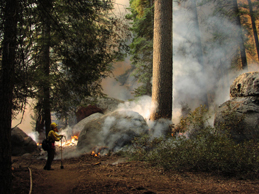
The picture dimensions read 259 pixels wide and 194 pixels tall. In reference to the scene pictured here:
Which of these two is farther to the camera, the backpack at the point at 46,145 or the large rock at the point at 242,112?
the large rock at the point at 242,112

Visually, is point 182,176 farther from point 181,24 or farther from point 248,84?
point 181,24

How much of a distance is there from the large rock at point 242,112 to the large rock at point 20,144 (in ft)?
36.9

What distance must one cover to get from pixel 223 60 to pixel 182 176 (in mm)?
16500

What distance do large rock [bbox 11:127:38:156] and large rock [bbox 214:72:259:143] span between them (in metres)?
11.2

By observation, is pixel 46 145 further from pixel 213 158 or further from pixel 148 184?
pixel 213 158

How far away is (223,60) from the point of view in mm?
17547

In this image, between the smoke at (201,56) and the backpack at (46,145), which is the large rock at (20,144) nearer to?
the backpack at (46,145)

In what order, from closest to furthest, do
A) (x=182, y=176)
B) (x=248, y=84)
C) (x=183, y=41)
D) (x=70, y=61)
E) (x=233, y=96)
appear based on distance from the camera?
(x=182, y=176), (x=70, y=61), (x=248, y=84), (x=233, y=96), (x=183, y=41)

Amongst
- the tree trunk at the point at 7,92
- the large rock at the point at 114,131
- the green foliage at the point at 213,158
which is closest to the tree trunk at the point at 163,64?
the large rock at the point at 114,131

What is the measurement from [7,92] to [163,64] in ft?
22.0

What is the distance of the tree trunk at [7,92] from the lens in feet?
9.96

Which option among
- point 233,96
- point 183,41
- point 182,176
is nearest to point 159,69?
point 233,96

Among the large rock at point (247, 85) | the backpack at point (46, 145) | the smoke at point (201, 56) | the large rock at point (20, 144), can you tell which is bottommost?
the large rock at point (20, 144)

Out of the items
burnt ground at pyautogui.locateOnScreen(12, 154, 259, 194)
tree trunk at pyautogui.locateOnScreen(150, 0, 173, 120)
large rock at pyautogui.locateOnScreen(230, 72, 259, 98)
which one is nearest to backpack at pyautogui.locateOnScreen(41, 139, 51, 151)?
burnt ground at pyautogui.locateOnScreen(12, 154, 259, 194)
